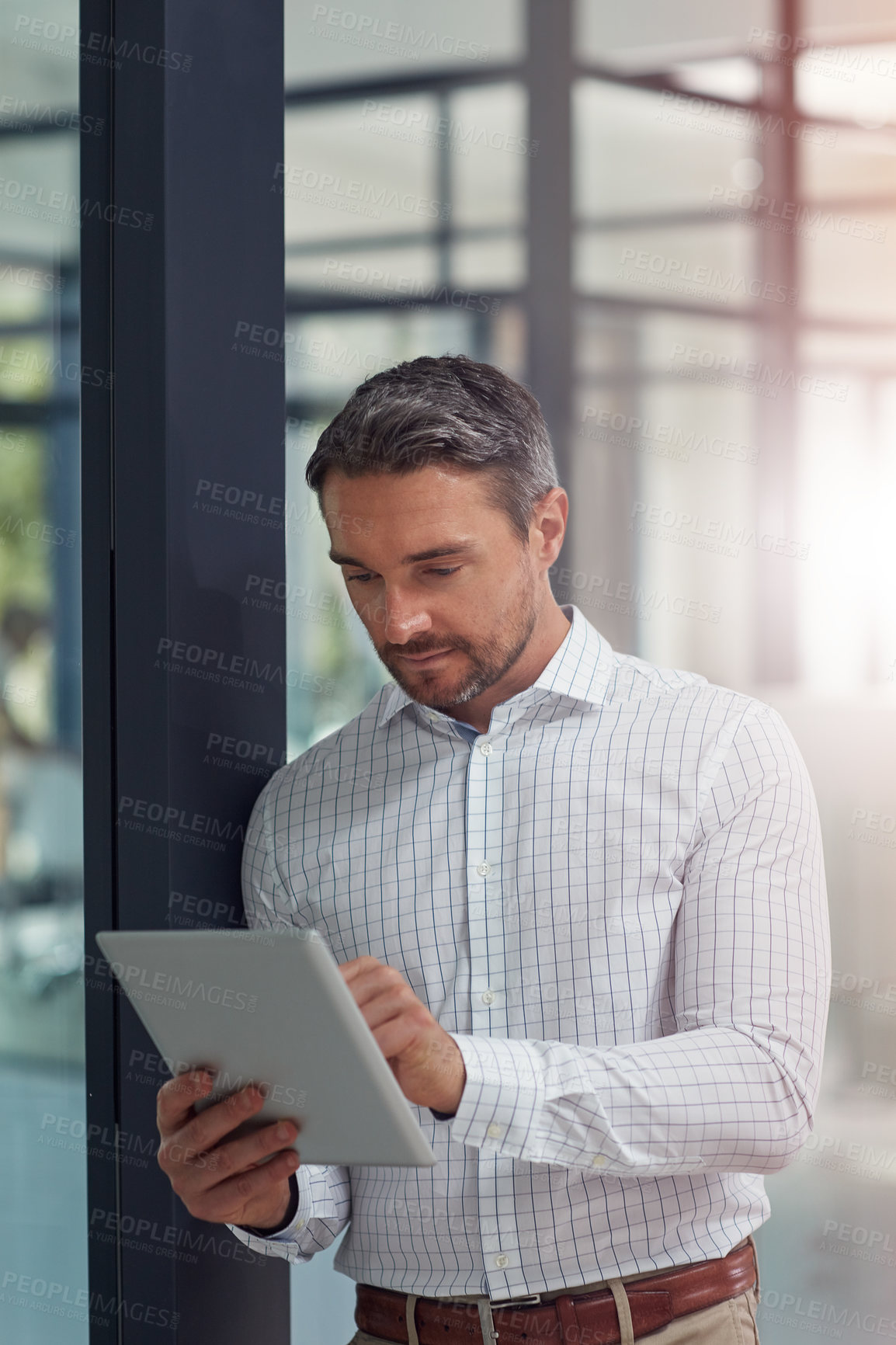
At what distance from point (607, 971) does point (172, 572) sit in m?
0.71

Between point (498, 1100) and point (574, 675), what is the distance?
547mm

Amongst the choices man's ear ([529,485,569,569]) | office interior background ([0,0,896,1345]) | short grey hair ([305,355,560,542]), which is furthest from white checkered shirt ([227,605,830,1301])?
office interior background ([0,0,896,1345])

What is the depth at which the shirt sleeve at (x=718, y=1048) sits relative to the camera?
4.16ft

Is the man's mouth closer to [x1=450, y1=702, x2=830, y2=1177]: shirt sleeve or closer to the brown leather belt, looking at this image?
[x1=450, y1=702, x2=830, y2=1177]: shirt sleeve

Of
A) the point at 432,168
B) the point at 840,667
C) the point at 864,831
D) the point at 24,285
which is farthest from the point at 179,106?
the point at 864,831

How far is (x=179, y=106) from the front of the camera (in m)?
1.65

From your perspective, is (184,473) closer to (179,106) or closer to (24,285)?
(24,285)

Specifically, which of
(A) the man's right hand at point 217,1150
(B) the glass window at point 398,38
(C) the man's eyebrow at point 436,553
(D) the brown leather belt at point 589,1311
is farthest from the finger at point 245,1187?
(B) the glass window at point 398,38

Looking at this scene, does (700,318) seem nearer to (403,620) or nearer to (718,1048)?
(403,620)

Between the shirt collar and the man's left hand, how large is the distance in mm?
466

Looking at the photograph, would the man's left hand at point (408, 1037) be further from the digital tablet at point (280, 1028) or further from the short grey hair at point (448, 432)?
the short grey hair at point (448, 432)

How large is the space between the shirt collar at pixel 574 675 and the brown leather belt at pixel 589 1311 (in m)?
0.65

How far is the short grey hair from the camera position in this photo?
1.53m

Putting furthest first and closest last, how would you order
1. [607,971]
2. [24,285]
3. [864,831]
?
[864,831] < [24,285] < [607,971]
